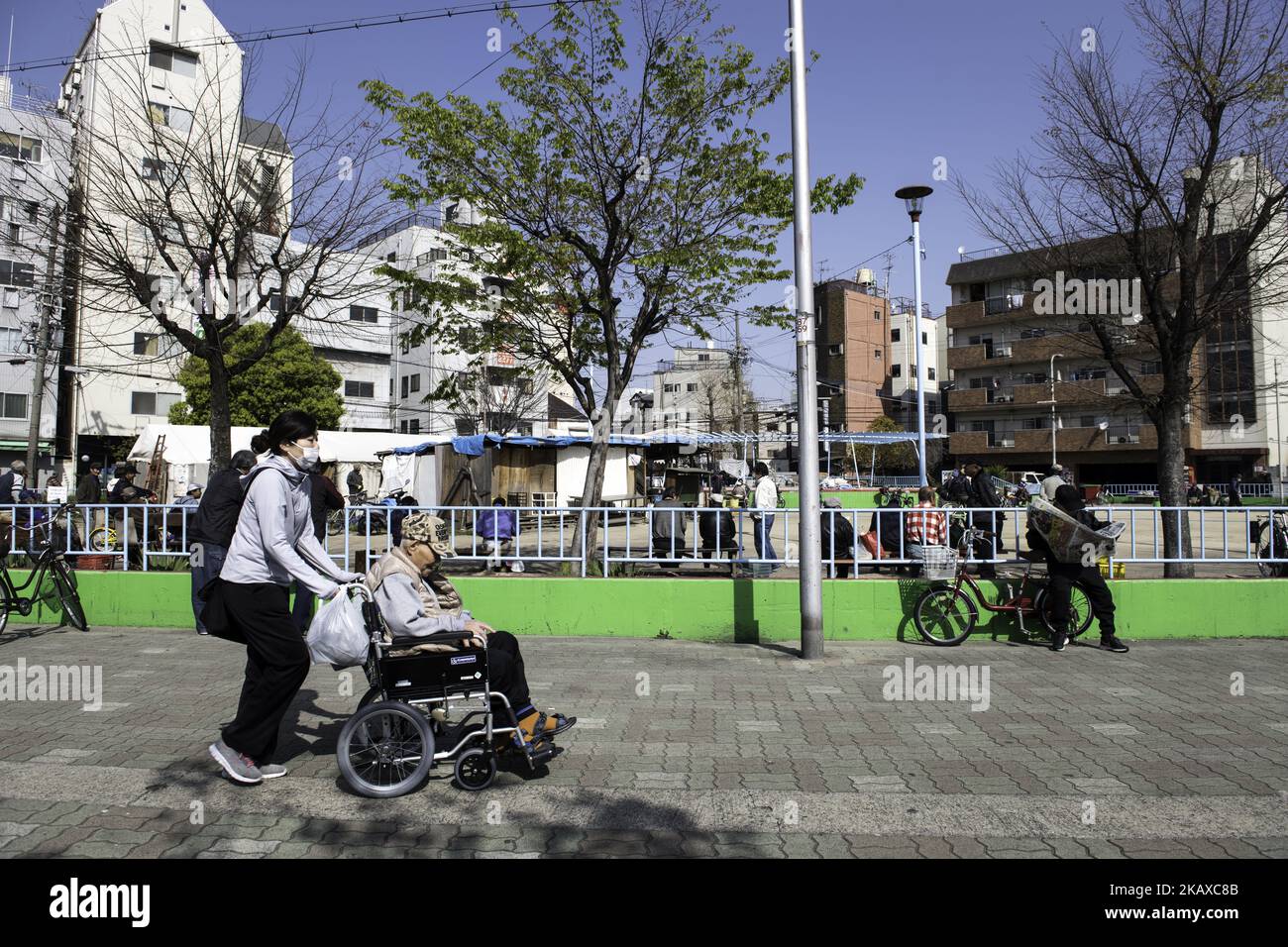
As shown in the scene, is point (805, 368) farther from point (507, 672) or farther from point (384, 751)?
point (384, 751)

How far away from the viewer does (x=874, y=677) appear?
7.32 meters

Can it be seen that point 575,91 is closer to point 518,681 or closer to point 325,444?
point 518,681

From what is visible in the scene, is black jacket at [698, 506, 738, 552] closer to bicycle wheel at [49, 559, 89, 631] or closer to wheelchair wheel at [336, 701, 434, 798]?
wheelchair wheel at [336, 701, 434, 798]

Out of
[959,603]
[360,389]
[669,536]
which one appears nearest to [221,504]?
[669,536]

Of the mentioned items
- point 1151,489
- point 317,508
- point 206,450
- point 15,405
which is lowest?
point 317,508

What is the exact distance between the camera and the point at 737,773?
488cm

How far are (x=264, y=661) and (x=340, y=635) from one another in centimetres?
44

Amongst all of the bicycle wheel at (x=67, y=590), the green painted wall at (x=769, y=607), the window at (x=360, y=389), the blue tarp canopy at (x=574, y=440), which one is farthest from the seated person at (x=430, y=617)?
the window at (x=360, y=389)

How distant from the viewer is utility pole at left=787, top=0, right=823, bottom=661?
26.1 ft

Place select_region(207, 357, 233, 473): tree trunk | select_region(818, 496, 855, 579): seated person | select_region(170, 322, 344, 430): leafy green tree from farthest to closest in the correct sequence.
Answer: select_region(170, 322, 344, 430): leafy green tree
select_region(207, 357, 233, 473): tree trunk
select_region(818, 496, 855, 579): seated person

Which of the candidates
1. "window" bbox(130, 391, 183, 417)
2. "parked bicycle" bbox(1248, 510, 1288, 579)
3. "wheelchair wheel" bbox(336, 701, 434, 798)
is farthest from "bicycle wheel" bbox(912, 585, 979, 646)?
"window" bbox(130, 391, 183, 417)

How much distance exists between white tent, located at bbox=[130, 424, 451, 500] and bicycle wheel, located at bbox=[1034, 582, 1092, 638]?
16.5m

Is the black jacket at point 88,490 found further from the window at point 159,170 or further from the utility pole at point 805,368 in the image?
the utility pole at point 805,368
